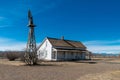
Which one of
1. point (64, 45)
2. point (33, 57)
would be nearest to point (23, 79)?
point (33, 57)

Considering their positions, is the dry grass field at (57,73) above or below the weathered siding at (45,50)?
below

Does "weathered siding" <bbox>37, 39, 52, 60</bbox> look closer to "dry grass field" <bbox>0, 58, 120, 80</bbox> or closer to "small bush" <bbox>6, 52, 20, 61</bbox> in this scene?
"small bush" <bbox>6, 52, 20, 61</bbox>

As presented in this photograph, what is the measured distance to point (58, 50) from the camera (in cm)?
4525

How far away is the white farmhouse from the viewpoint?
4606 centimetres

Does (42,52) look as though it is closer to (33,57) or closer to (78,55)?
(78,55)

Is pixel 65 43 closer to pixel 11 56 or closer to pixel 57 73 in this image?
pixel 11 56

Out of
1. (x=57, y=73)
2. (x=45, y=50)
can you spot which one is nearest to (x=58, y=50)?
(x=45, y=50)

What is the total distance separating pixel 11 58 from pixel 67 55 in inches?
493

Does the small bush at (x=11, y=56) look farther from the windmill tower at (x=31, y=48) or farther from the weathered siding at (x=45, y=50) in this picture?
the windmill tower at (x=31, y=48)

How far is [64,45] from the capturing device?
48.5 m

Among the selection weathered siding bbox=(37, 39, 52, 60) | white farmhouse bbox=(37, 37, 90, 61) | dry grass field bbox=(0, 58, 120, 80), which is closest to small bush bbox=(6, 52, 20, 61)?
white farmhouse bbox=(37, 37, 90, 61)

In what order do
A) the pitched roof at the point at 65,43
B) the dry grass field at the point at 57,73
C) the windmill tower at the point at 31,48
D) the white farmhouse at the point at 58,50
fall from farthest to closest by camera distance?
the pitched roof at the point at 65,43 → the white farmhouse at the point at 58,50 → the windmill tower at the point at 31,48 → the dry grass field at the point at 57,73

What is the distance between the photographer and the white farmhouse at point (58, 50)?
4606 centimetres

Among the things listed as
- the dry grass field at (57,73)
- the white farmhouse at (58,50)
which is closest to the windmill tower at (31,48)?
the dry grass field at (57,73)
